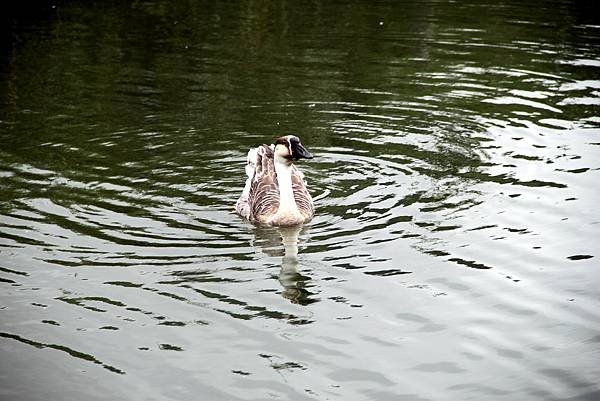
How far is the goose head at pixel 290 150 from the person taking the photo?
1279 centimetres

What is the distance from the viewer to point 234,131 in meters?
17.0

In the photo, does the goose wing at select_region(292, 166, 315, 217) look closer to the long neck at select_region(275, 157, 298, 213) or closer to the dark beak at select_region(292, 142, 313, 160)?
the long neck at select_region(275, 157, 298, 213)

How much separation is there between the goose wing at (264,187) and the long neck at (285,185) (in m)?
0.25

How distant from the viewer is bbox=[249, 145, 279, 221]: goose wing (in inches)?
517

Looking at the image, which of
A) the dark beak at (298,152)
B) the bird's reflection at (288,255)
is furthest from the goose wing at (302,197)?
the dark beak at (298,152)

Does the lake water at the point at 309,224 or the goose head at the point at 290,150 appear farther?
the goose head at the point at 290,150

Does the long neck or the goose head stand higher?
the goose head

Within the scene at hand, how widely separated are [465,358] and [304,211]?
4.27 metres

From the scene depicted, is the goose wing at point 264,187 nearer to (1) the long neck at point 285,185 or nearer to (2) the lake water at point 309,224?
(1) the long neck at point 285,185

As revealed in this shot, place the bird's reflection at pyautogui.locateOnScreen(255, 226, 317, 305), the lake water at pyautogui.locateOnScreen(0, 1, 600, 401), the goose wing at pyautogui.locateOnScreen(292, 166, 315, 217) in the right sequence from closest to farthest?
the lake water at pyautogui.locateOnScreen(0, 1, 600, 401) < the bird's reflection at pyautogui.locateOnScreen(255, 226, 317, 305) < the goose wing at pyautogui.locateOnScreen(292, 166, 315, 217)

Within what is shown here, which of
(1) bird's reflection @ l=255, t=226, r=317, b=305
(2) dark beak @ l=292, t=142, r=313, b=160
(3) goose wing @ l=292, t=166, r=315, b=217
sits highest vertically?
(2) dark beak @ l=292, t=142, r=313, b=160

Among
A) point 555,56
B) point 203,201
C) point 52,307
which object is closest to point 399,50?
point 555,56

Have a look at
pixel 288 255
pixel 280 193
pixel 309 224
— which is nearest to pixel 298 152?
pixel 280 193

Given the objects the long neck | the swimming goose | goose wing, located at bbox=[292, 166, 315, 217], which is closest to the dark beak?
the swimming goose
